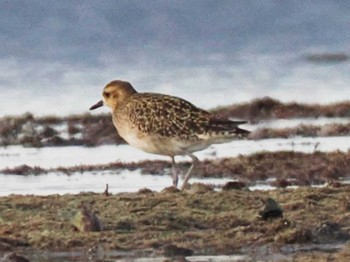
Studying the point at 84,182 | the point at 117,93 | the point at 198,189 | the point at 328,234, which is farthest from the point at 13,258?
the point at 84,182

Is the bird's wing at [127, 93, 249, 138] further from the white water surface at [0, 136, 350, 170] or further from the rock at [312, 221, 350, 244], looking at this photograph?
the white water surface at [0, 136, 350, 170]

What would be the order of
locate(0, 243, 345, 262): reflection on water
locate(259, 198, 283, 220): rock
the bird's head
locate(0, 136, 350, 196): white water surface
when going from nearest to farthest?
1. locate(0, 243, 345, 262): reflection on water
2. locate(259, 198, 283, 220): rock
3. the bird's head
4. locate(0, 136, 350, 196): white water surface

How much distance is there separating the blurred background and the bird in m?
9.73

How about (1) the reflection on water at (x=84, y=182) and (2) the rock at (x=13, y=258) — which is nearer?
(2) the rock at (x=13, y=258)

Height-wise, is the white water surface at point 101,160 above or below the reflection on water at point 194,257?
above

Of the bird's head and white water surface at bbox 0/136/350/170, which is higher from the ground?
the bird's head

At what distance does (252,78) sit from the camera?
30.3m

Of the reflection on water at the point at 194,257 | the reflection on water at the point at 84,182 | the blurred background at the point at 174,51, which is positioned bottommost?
the reflection on water at the point at 194,257

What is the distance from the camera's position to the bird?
53.4 feet

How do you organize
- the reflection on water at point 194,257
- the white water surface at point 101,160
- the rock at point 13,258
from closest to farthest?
Answer: the rock at point 13,258, the reflection on water at point 194,257, the white water surface at point 101,160

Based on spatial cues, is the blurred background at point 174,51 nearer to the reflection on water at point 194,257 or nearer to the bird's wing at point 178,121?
the bird's wing at point 178,121

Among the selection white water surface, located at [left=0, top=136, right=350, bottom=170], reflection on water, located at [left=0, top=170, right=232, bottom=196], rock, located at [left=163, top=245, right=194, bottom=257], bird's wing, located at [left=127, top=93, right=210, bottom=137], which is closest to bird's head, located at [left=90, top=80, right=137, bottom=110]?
bird's wing, located at [left=127, top=93, right=210, bottom=137]

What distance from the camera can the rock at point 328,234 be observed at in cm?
1379

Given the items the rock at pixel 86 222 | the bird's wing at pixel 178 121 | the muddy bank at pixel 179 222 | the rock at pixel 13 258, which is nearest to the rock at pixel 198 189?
the muddy bank at pixel 179 222
